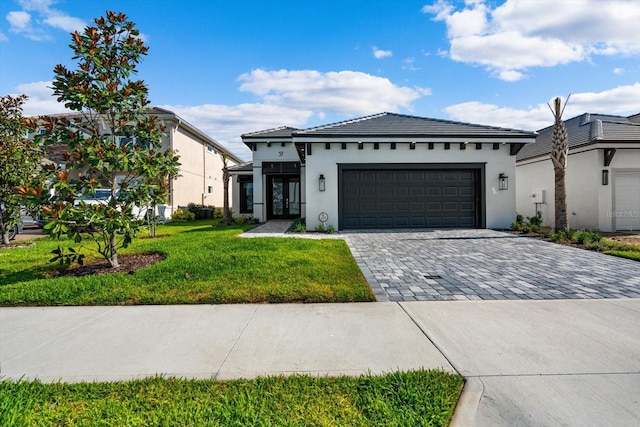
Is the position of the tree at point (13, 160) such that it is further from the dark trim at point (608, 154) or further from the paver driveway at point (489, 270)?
the dark trim at point (608, 154)

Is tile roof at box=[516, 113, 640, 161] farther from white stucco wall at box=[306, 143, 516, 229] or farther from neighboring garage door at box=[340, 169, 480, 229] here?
neighboring garage door at box=[340, 169, 480, 229]

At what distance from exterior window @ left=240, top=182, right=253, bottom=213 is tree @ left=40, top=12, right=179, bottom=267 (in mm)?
11666

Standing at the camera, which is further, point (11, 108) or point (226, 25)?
point (226, 25)

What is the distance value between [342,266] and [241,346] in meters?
3.31

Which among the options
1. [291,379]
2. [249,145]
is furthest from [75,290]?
[249,145]

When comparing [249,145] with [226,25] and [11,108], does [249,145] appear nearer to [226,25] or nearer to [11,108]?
[226,25]

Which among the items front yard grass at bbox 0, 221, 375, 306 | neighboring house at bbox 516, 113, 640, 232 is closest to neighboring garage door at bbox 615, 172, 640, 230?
neighboring house at bbox 516, 113, 640, 232

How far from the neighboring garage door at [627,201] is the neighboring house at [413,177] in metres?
3.62

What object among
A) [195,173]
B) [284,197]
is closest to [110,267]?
[284,197]

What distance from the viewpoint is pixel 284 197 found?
55.9ft

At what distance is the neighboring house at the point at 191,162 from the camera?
17781mm

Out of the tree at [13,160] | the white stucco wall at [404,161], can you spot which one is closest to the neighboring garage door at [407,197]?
the white stucco wall at [404,161]

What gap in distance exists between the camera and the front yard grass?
452 cm

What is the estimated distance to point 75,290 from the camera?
4.79m
